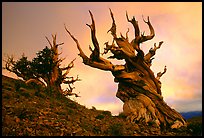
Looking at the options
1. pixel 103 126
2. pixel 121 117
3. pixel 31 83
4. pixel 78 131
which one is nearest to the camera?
pixel 78 131

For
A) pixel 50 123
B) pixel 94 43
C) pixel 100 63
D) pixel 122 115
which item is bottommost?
pixel 50 123

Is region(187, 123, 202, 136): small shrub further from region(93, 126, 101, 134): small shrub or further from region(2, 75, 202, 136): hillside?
region(93, 126, 101, 134): small shrub

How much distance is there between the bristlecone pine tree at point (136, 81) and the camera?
65.0 ft

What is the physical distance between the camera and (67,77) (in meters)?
34.8

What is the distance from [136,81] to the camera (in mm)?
20547

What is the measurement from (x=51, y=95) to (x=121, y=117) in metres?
6.32

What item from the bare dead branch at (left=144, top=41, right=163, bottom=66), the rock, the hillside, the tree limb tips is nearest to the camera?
the hillside

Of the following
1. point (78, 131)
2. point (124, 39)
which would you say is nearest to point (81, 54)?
point (124, 39)

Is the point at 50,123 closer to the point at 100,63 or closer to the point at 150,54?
the point at 100,63

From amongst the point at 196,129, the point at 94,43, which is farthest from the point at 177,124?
the point at 94,43

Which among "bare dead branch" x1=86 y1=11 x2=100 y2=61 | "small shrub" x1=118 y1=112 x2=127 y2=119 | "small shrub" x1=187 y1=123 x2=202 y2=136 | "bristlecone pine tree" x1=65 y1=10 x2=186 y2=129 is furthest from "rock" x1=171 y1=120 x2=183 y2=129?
"bare dead branch" x1=86 y1=11 x2=100 y2=61

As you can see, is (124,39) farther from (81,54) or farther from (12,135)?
(12,135)

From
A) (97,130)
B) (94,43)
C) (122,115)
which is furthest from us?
(122,115)

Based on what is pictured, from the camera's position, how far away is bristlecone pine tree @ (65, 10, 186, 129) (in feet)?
65.0
